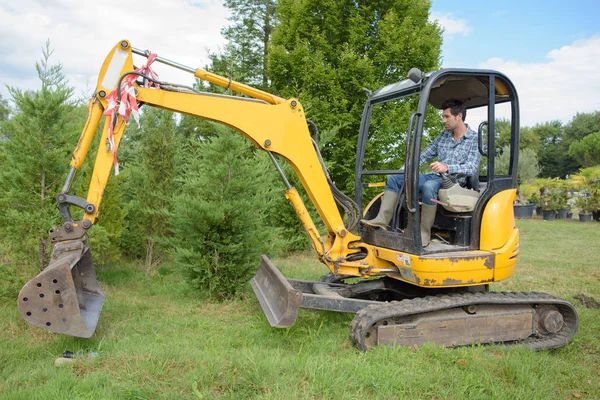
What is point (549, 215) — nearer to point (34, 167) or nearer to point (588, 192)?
point (588, 192)

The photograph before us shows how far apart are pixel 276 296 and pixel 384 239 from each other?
1.33 m

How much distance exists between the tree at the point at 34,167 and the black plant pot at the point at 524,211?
18460 millimetres

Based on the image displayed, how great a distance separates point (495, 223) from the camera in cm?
473

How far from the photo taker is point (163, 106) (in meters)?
4.59

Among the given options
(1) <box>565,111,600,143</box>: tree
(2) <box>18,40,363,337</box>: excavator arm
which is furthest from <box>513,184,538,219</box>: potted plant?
(1) <box>565,111,600,143</box>: tree

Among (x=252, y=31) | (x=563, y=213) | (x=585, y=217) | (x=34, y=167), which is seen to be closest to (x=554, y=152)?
(x=563, y=213)

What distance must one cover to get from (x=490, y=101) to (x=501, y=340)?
2.46 m

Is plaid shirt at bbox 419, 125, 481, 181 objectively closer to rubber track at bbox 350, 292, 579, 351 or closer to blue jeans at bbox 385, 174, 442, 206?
blue jeans at bbox 385, 174, 442, 206

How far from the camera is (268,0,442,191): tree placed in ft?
39.1

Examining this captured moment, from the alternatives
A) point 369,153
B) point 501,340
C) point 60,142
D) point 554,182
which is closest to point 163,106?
point 60,142

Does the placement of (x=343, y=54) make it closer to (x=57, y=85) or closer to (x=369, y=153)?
(x=369, y=153)

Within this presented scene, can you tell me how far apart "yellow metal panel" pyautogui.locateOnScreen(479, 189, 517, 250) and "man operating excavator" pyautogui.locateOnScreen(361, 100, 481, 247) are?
15.3 inches

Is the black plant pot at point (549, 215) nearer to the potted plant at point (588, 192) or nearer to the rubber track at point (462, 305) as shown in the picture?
the potted plant at point (588, 192)

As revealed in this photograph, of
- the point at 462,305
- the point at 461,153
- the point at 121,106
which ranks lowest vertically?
the point at 462,305
